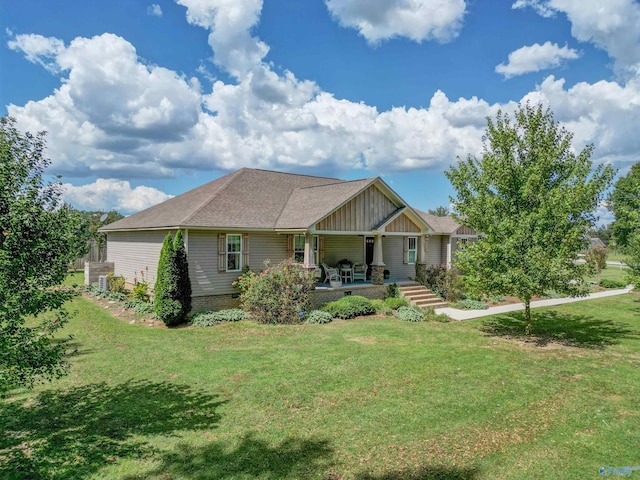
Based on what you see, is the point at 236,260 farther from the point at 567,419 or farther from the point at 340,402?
the point at 567,419

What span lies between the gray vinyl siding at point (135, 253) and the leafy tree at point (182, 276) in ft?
9.89

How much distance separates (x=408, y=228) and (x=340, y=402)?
528 inches

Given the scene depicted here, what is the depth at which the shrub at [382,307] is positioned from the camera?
15.8 metres

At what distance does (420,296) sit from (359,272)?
318cm

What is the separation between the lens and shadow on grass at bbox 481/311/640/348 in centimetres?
1173

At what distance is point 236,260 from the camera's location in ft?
52.5

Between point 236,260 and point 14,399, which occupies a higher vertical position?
point 236,260

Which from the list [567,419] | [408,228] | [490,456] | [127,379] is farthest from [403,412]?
[408,228]

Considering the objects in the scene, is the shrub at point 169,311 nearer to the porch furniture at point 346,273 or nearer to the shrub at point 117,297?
the shrub at point 117,297

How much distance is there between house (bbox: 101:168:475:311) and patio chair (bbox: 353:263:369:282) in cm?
40

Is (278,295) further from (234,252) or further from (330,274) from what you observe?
(330,274)

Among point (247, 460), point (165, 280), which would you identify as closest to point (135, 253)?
point (165, 280)

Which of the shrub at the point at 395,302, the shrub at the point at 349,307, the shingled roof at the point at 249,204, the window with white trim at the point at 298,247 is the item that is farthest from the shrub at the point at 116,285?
the shrub at the point at 395,302

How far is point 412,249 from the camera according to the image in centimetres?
2223
